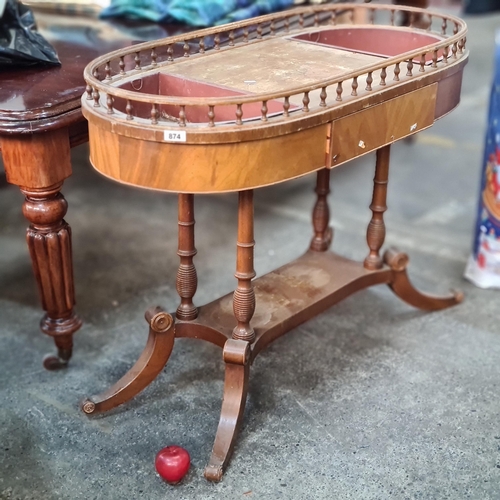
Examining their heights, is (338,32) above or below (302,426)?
above

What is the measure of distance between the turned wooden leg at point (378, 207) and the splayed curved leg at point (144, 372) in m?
0.66

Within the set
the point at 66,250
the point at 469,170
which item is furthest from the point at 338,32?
the point at 469,170

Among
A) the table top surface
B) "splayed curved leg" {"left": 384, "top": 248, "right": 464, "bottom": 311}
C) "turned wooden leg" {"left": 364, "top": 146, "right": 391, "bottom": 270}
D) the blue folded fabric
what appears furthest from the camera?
the blue folded fabric

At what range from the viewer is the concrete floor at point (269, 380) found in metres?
1.68

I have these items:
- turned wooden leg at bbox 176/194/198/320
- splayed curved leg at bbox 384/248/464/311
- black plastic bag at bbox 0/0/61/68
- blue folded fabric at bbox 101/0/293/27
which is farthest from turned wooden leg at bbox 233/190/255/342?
blue folded fabric at bbox 101/0/293/27

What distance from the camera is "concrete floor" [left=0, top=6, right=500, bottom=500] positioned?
66.2 inches

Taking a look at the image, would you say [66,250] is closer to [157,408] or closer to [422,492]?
[157,408]

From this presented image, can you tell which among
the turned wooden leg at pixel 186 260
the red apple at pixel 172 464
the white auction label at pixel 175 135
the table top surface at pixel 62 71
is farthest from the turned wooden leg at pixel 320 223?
the white auction label at pixel 175 135

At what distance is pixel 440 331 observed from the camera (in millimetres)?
2250

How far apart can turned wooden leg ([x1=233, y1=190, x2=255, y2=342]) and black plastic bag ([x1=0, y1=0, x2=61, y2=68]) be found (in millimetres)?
741

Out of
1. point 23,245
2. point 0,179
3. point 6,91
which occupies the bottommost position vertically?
point 23,245

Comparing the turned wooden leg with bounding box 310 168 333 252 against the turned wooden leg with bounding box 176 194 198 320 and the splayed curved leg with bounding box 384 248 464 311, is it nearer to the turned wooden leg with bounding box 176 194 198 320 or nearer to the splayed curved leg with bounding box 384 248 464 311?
the splayed curved leg with bounding box 384 248 464 311

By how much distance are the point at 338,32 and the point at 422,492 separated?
3.96 ft

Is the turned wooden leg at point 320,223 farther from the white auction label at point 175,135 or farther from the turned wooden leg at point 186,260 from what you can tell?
the white auction label at point 175,135
